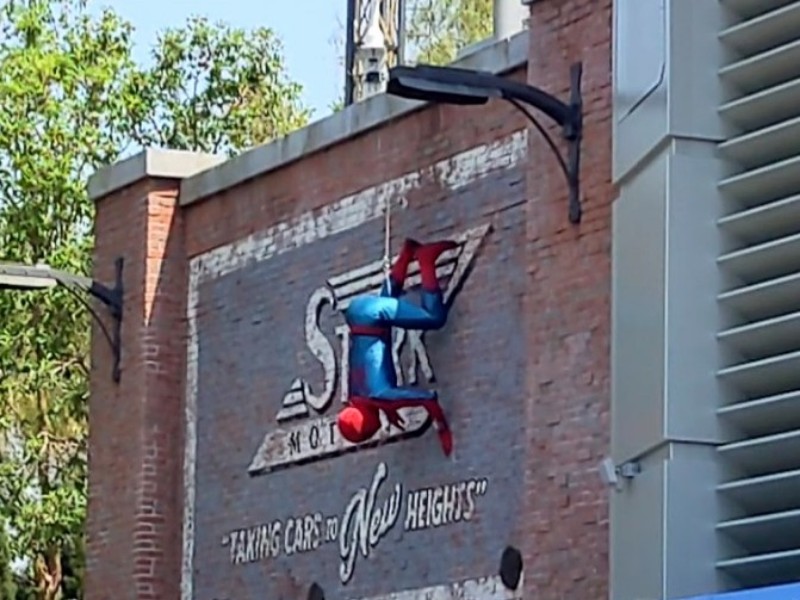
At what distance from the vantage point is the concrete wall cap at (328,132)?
1457cm

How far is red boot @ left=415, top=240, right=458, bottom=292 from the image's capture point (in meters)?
15.1

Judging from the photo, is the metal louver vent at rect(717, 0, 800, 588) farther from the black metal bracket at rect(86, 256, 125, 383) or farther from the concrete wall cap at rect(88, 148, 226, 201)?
the black metal bracket at rect(86, 256, 125, 383)

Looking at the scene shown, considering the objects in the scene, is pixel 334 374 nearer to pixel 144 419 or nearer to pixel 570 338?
pixel 144 419

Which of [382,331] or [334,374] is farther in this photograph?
[334,374]

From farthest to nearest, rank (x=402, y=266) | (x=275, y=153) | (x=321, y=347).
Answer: (x=275, y=153), (x=321, y=347), (x=402, y=266)

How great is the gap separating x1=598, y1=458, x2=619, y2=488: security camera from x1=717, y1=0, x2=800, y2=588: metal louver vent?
42.0 inches

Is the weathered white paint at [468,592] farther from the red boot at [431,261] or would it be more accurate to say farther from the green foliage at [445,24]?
the green foliage at [445,24]

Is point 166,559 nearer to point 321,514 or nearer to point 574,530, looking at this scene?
point 321,514

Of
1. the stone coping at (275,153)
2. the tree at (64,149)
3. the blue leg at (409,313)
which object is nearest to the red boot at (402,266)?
the blue leg at (409,313)

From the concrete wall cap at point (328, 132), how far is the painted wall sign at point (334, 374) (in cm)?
98

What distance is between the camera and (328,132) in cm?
1669

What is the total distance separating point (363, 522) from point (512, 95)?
361cm

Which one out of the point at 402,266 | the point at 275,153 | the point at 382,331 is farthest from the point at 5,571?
the point at 382,331

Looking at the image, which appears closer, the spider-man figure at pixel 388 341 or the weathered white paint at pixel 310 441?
the spider-man figure at pixel 388 341
